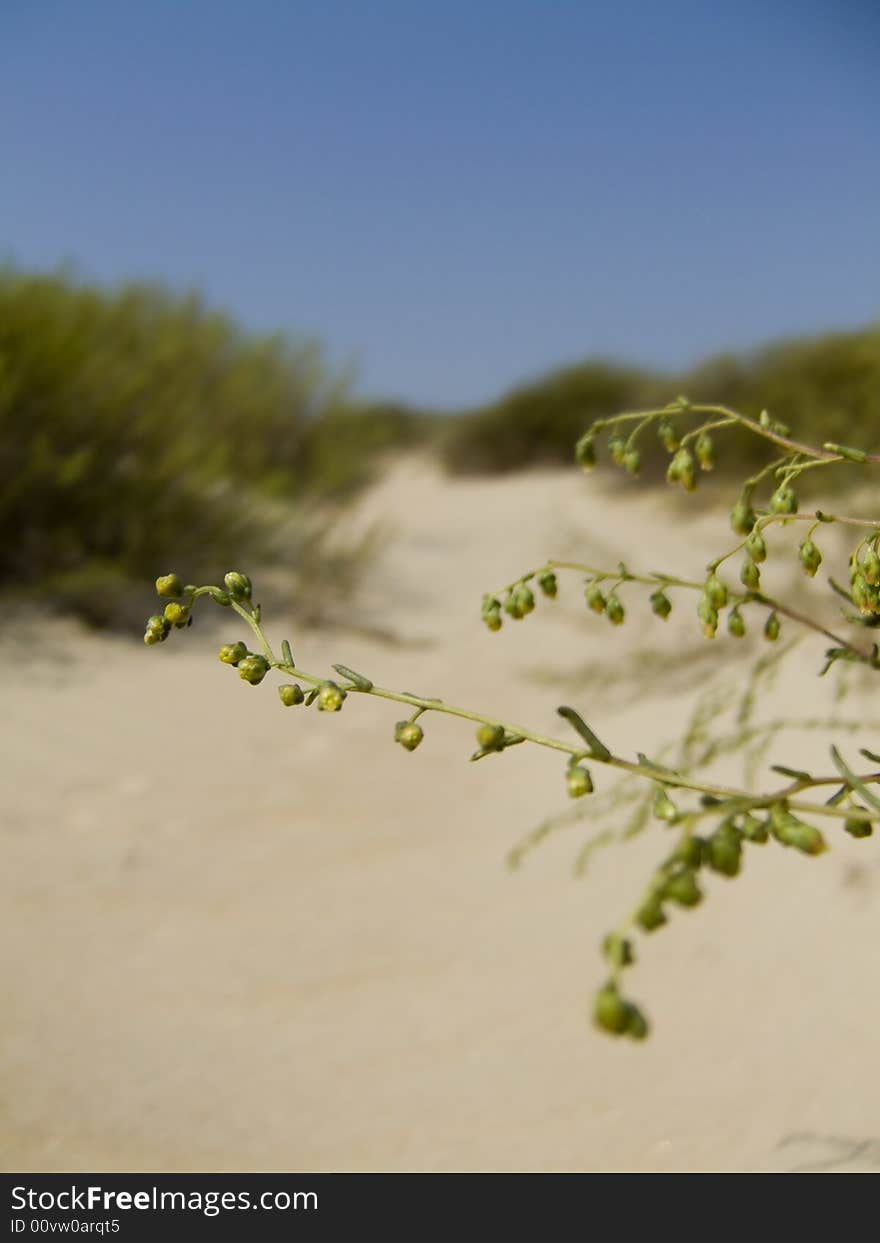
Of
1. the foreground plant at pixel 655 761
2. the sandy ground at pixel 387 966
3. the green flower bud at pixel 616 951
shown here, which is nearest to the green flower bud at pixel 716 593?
the foreground plant at pixel 655 761

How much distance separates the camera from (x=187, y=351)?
208 inches

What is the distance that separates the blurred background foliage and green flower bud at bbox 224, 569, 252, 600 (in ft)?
10.1

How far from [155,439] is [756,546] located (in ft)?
12.9

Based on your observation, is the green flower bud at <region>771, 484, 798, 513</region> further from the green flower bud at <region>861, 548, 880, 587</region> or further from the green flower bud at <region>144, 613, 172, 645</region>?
the green flower bud at <region>144, 613, 172, 645</region>

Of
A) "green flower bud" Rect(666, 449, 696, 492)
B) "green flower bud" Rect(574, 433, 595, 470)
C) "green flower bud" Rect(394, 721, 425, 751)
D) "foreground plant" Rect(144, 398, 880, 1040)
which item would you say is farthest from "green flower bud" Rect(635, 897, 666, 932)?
"green flower bud" Rect(574, 433, 595, 470)

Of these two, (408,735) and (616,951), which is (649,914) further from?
(408,735)

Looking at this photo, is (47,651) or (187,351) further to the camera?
(187,351)

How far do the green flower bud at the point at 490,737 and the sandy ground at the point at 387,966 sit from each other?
74 cm

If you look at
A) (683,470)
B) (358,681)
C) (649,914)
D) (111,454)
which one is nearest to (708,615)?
(683,470)

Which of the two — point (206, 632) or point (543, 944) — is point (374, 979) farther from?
point (206, 632)

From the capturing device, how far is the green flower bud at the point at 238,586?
0.76 meters

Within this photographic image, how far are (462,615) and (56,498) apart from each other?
1859mm

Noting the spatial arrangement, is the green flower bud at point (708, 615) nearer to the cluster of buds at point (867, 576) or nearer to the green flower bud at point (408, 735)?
the cluster of buds at point (867, 576)
